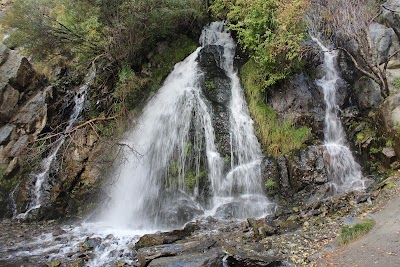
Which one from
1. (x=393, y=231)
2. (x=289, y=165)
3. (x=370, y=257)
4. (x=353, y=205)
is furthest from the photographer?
(x=289, y=165)

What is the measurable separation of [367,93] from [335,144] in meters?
2.25

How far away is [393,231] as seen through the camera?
19.7 ft

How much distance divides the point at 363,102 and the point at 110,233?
31.0 feet

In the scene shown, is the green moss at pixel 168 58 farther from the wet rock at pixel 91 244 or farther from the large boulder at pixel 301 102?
the wet rock at pixel 91 244

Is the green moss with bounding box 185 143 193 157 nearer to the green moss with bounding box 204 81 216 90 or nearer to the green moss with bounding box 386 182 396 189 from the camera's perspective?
the green moss with bounding box 204 81 216 90

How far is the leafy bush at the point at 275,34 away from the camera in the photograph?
10977 mm

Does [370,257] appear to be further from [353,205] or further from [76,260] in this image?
[76,260]

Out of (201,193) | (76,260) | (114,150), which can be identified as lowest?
(76,260)

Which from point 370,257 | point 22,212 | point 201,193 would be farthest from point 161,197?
point 370,257

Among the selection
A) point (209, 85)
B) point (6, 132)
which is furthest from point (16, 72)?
point (209, 85)

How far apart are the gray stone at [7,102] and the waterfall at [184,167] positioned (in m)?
4.96

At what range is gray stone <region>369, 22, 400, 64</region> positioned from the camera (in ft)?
40.6

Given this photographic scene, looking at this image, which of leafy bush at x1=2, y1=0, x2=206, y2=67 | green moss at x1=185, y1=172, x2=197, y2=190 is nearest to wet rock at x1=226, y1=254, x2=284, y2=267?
green moss at x1=185, y1=172, x2=197, y2=190

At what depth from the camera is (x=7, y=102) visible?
13109 millimetres
